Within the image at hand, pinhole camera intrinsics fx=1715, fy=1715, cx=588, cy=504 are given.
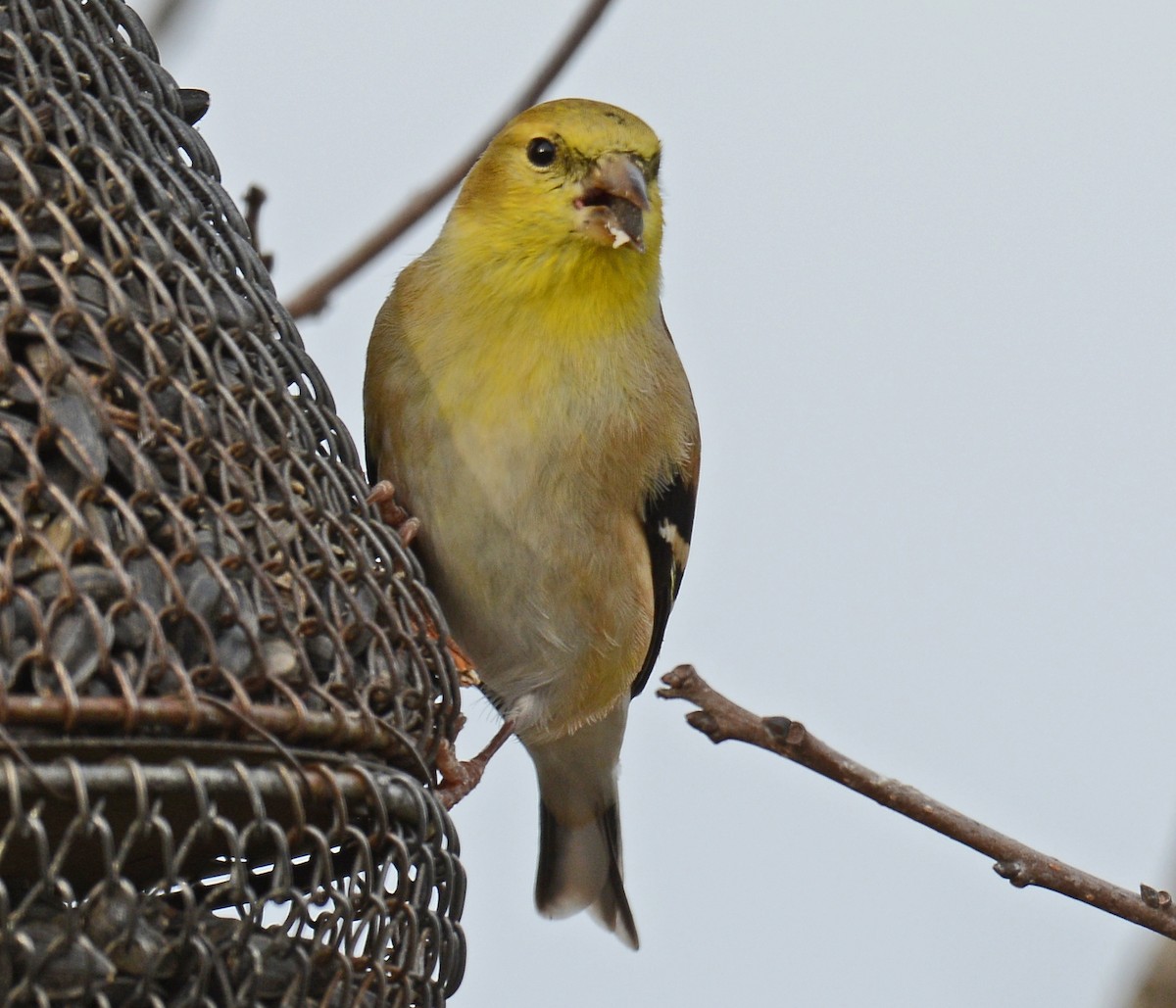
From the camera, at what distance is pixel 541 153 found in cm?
A: 404

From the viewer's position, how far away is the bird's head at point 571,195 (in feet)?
12.6

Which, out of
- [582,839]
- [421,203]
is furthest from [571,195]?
[582,839]

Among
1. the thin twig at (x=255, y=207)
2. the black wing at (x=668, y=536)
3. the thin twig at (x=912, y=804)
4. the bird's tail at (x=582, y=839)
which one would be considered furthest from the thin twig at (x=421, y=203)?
the bird's tail at (x=582, y=839)

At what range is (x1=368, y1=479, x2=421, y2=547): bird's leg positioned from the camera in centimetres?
357

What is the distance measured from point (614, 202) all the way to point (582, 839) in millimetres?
2312

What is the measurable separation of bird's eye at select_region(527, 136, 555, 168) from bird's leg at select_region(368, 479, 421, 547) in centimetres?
87

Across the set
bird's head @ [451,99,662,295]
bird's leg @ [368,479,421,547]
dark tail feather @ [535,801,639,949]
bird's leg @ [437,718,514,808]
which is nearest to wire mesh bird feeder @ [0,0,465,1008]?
bird's leg @ [368,479,421,547]

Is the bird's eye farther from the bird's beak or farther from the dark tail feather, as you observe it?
the dark tail feather

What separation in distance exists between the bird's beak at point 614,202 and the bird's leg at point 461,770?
1.18 m

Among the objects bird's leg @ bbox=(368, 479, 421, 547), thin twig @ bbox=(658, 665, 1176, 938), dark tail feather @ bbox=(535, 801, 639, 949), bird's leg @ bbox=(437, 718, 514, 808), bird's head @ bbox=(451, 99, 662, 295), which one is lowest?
dark tail feather @ bbox=(535, 801, 639, 949)

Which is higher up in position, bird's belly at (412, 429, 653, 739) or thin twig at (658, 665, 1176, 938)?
thin twig at (658, 665, 1176, 938)

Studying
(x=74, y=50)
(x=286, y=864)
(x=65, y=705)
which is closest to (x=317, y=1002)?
(x=286, y=864)

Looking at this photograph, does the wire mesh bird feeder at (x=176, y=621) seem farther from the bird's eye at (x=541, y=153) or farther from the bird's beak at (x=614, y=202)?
the bird's eye at (x=541, y=153)

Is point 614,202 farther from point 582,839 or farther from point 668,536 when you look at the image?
point 582,839
